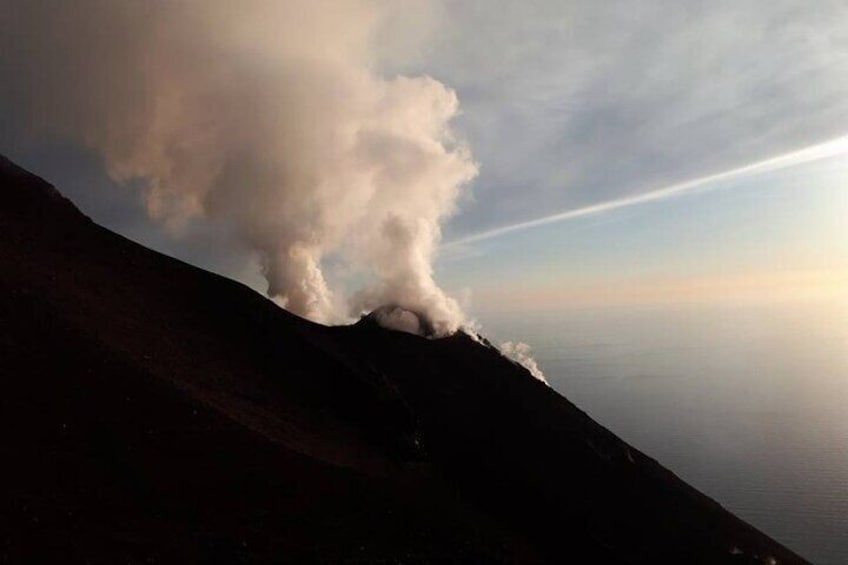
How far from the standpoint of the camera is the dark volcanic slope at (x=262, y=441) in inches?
984

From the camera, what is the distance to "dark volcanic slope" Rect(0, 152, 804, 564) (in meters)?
25.0

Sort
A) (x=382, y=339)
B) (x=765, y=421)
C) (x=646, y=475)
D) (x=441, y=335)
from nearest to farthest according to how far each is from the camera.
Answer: (x=646, y=475) < (x=382, y=339) < (x=441, y=335) < (x=765, y=421)

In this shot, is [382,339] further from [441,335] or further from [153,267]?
[153,267]

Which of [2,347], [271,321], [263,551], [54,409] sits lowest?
[263,551]

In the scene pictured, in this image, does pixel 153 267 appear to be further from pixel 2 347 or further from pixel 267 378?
pixel 2 347

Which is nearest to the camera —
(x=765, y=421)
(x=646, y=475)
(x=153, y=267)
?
(x=153, y=267)

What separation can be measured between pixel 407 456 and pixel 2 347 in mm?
27400

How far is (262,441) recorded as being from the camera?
33500mm

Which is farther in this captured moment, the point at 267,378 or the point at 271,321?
the point at 271,321

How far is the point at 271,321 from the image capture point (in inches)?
2109

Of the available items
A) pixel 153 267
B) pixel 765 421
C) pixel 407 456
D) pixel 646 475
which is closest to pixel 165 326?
pixel 153 267

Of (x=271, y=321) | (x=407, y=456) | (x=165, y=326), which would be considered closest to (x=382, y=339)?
(x=271, y=321)

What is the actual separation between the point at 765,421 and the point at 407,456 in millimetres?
181367

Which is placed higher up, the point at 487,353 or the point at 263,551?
the point at 487,353
